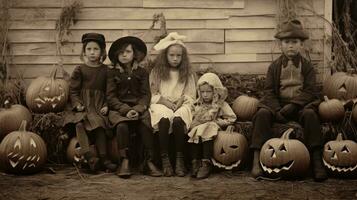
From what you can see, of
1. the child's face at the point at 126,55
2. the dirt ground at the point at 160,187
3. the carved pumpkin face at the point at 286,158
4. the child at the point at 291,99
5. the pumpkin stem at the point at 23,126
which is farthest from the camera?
the child's face at the point at 126,55

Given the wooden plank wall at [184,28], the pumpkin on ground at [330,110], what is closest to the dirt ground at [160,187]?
the pumpkin on ground at [330,110]

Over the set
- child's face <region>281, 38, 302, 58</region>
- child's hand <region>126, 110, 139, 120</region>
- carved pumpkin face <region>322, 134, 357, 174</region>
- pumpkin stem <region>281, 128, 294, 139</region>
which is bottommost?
carved pumpkin face <region>322, 134, 357, 174</region>

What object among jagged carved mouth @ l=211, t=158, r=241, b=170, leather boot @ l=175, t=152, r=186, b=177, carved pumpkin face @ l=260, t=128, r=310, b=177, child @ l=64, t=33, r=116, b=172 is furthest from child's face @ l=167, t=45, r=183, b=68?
carved pumpkin face @ l=260, t=128, r=310, b=177

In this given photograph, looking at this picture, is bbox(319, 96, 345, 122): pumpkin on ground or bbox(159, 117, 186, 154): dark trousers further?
bbox(319, 96, 345, 122): pumpkin on ground

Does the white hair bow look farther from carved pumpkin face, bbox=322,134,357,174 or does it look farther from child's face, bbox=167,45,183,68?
carved pumpkin face, bbox=322,134,357,174

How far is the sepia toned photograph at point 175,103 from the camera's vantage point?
636 centimetres

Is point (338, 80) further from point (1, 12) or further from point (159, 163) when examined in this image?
point (1, 12)

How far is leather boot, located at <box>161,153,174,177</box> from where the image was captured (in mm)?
6570

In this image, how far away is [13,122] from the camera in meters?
7.09

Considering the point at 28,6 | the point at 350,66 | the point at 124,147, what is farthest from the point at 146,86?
the point at 350,66

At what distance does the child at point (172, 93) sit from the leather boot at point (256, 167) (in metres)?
0.80

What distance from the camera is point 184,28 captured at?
8375 mm

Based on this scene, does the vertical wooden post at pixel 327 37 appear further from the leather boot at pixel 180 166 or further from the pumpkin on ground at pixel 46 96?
the pumpkin on ground at pixel 46 96

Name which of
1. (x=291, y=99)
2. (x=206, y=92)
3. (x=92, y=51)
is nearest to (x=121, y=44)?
(x=92, y=51)
